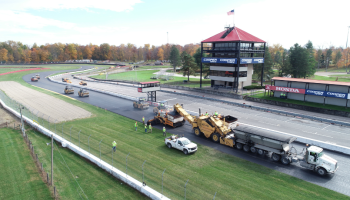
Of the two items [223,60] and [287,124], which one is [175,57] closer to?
[223,60]

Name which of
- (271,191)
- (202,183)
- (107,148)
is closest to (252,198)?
(271,191)

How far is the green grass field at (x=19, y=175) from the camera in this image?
17.6 meters

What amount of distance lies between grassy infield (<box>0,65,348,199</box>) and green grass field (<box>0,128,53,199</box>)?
1.25 metres

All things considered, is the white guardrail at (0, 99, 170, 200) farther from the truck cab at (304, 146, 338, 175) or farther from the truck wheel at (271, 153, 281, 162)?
the truck cab at (304, 146, 338, 175)

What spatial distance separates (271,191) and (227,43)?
52.0m

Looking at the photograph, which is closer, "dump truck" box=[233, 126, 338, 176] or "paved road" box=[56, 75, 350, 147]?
"dump truck" box=[233, 126, 338, 176]

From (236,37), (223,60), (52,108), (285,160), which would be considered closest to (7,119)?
(52,108)

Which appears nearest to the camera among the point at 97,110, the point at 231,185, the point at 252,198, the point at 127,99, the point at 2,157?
the point at 252,198

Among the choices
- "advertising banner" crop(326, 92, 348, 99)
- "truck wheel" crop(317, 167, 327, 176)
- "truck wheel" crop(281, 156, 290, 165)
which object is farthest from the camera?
"advertising banner" crop(326, 92, 348, 99)

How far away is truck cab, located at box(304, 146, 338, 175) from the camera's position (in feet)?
64.7

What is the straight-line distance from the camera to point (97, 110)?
44000mm

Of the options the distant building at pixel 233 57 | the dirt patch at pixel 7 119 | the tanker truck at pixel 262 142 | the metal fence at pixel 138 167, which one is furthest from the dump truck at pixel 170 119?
the distant building at pixel 233 57

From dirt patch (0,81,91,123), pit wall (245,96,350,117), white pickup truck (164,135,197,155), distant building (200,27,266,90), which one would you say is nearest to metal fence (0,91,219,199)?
white pickup truck (164,135,197,155)

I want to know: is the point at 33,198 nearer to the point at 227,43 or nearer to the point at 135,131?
the point at 135,131
